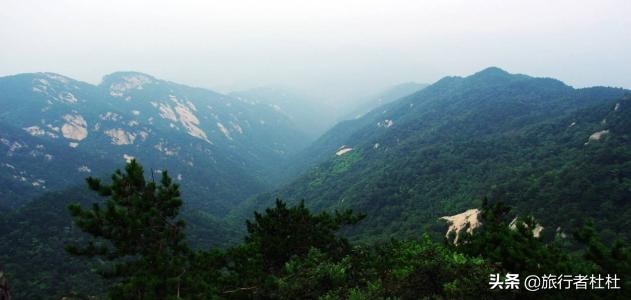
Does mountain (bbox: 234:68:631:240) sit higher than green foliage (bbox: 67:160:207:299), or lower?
lower

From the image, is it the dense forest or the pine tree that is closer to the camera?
the dense forest

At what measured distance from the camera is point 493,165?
328ft

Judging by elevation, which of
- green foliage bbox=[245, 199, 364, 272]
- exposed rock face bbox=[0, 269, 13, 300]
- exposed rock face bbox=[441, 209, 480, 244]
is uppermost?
exposed rock face bbox=[0, 269, 13, 300]

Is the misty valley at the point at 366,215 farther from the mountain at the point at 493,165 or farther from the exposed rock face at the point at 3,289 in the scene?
the exposed rock face at the point at 3,289

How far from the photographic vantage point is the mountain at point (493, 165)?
60031 millimetres

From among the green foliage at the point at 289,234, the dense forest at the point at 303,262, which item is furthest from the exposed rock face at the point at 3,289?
the green foliage at the point at 289,234

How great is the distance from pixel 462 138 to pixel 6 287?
13692 cm

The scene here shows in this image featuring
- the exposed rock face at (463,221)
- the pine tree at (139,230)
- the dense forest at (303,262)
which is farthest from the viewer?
the exposed rock face at (463,221)

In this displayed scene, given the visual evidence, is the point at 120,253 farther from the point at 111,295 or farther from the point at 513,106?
the point at 513,106

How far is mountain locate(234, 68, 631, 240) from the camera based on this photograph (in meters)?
60.0

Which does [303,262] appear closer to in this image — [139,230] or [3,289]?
[139,230]

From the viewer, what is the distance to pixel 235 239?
113375mm

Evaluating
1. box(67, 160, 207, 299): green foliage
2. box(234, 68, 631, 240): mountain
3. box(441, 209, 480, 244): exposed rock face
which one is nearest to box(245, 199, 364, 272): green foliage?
box(67, 160, 207, 299): green foliage

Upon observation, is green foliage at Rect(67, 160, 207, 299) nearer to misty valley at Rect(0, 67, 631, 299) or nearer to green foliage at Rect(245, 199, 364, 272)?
misty valley at Rect(0, 67, 631, 299)
